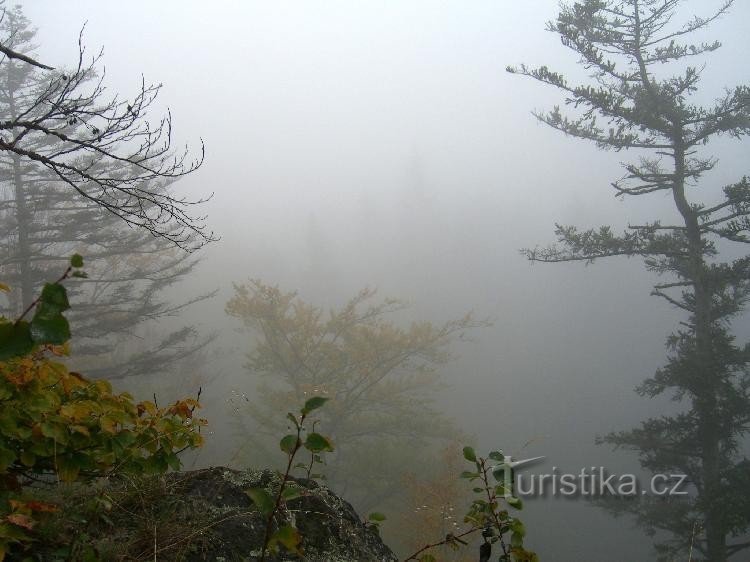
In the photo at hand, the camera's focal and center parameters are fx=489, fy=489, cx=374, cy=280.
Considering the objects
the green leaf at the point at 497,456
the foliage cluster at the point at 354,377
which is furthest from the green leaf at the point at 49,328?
the foliage cluster at the point at 354,377

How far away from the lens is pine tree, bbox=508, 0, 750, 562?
10.9 meters

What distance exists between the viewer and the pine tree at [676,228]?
35.7 feet

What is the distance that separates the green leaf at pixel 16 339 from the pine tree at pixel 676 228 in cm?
1160

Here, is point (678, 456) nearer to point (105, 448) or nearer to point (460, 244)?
point (105, 448)

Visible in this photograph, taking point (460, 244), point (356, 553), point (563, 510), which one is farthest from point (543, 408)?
point (356, 553)

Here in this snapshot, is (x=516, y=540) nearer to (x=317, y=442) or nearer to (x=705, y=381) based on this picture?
(x=317, y=442)

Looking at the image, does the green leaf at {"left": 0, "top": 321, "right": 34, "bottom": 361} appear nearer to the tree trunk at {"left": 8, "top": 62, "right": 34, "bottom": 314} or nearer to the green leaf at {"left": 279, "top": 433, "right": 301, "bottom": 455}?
the green leaf at {"left": 279, "top": 433, "right": 301, "bottom": 455}

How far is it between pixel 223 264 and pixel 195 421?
49.7m

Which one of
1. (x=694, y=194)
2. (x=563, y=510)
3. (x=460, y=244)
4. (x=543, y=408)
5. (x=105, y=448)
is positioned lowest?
(x=563, y=510)

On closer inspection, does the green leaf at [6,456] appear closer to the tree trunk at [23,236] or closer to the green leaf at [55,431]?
the green leaf at [55,431]

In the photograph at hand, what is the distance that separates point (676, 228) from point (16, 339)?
13.4m

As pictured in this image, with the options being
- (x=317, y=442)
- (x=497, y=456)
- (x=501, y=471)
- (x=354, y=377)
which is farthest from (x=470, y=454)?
(x=354, y=377)

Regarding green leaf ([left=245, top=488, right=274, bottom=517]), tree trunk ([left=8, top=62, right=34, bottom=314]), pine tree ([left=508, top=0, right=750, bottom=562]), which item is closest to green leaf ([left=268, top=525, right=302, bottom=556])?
green leaf ([left=245, top=488, right=274, bottom=517])

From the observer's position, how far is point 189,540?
169 cm
